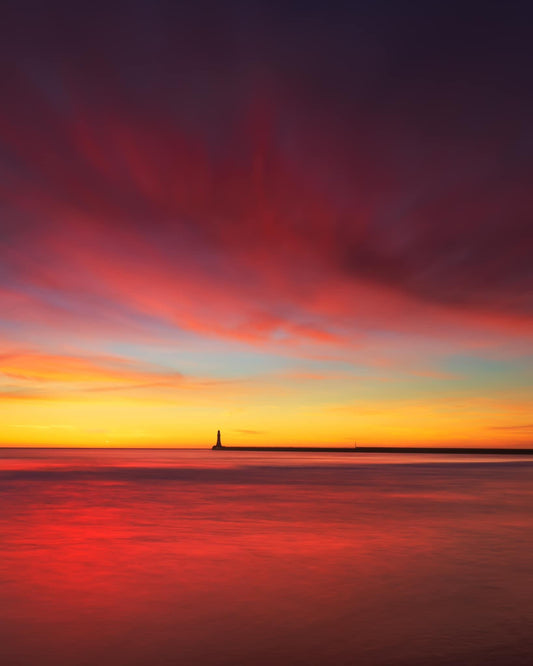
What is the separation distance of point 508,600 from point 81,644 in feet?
→ 22.9

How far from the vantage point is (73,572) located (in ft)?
45.5

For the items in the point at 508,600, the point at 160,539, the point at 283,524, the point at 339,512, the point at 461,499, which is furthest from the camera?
the point at 461,499

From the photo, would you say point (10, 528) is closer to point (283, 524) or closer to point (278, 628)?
point (283, 524)

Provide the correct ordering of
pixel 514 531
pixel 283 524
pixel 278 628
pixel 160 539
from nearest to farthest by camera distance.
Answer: pixel 278 628 → pixel 160 539 → pixel 514 531 → pixel 283 524

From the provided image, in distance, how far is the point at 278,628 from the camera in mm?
9766

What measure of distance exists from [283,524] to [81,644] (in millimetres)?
13510

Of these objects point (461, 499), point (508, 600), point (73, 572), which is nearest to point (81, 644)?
point (73, 572)

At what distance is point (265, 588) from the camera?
12.5m

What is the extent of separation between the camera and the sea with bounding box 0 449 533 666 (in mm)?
8719

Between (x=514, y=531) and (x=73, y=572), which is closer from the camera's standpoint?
(x=73, y=572)

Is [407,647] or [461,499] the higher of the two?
[461,499]

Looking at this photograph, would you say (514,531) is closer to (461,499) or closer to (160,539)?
(160,539)

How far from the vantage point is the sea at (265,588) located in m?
8.72

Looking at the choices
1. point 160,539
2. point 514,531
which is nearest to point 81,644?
point 160,539
